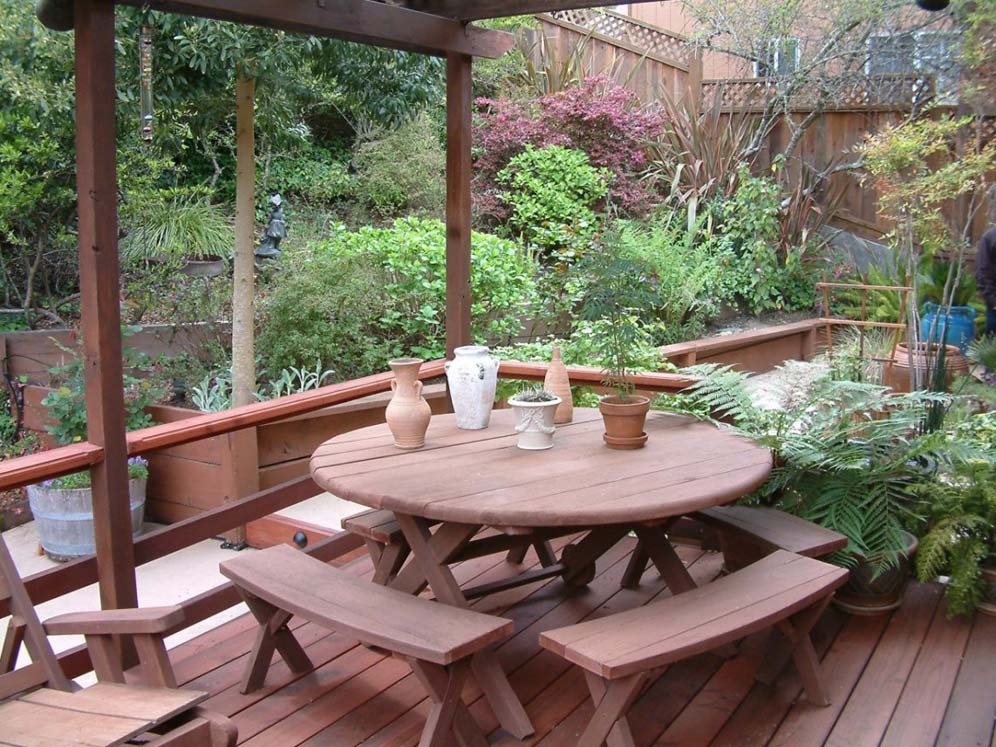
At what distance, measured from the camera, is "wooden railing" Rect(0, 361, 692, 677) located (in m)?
2.53

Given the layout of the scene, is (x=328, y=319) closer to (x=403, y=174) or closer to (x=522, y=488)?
(x=403, y=174)

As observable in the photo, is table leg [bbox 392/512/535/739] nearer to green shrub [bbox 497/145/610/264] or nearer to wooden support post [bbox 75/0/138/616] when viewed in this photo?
wooden support post [bbox 75/0/138/616]

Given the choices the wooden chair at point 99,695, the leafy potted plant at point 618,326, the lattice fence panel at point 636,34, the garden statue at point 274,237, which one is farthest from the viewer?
the lattice fence panel at point 636,34

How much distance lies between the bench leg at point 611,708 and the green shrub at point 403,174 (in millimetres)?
6652

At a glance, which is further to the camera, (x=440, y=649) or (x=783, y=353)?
(x=783, y=353)

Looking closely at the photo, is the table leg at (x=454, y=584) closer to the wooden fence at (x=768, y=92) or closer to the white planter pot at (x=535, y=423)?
the white planter pot at (x=535, y=423)

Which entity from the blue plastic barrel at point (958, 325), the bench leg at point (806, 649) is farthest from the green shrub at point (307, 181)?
the bench leg at point (806, 649)

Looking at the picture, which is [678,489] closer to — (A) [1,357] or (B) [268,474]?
(B) [268,474]

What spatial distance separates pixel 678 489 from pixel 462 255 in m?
1.91

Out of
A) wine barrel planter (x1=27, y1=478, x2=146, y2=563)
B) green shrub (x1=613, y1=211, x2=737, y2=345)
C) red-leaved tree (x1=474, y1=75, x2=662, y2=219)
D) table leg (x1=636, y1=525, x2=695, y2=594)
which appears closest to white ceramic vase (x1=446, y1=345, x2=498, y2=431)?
table leg (x1=636, y1=525, x2=695, y2=594)

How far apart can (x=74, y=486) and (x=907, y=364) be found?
513 cm

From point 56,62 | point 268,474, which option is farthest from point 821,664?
point 56,62

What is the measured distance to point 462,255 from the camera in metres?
4.00

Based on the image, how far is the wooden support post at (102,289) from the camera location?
8.19 ft
